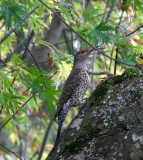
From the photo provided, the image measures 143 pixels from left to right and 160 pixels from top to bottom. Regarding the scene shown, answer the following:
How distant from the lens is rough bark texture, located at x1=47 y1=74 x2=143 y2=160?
9.37ft

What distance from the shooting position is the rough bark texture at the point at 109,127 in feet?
9.37

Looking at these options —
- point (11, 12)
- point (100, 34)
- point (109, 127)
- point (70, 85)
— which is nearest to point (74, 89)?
point (70, 85)

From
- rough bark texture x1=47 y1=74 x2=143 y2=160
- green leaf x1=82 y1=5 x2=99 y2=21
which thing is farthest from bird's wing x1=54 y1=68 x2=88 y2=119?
rough bark texture x1=47 y1=74 x2=143 y2=160

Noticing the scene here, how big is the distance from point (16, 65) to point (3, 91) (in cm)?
70

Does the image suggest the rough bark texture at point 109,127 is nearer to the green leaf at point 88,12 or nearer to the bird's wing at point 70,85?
the green leaf at point 88,12

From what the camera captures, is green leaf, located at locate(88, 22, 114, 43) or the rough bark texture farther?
green leaf, located at locate(88, 22, 114, 43)

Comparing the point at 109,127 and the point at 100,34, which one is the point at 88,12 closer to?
the point at 100,34

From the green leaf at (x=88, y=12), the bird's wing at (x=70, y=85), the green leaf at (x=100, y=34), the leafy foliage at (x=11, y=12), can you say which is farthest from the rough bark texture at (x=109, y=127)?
the bird's wing at (x=70, y=85)

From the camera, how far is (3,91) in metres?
3.82

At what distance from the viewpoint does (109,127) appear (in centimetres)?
301

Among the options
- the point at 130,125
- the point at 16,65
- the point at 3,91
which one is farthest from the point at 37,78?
the point at 130,125

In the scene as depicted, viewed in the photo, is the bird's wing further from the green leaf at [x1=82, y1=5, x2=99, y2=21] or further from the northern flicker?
the green leaf at [x1=82, y1=5, x2=99, y2=21]

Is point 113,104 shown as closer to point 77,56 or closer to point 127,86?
point 127,86

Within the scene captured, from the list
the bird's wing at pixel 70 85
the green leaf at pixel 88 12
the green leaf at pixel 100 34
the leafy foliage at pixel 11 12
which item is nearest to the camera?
the leafy foliage at pixel 11 12
